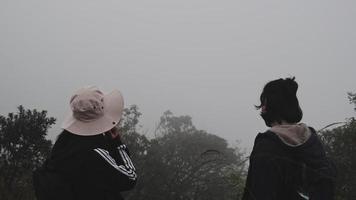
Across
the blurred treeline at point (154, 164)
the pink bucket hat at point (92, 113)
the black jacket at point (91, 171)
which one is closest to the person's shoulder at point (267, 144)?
the black jacket at point (91, 171)

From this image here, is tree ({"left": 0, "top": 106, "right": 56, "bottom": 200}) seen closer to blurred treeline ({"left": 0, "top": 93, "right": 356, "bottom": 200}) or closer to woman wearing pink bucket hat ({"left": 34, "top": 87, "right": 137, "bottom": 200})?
blurred treeline ({"left": 0, "top": 93, "right": 356, "bottom": 200})

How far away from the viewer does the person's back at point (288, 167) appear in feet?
7.43

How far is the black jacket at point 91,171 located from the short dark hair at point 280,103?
875mm

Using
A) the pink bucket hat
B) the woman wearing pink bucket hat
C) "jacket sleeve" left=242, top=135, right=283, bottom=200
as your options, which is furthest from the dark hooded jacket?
"jacket sleeve" left=242, top=135, right=283, bottom=200

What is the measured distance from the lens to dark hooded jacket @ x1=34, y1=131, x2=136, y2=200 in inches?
95.7

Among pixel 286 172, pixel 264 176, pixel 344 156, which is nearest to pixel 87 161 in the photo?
pixel 264 176

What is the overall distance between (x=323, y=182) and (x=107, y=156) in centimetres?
121

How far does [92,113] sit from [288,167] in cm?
121

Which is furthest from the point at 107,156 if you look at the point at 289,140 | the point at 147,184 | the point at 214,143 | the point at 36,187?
the point at 214,143

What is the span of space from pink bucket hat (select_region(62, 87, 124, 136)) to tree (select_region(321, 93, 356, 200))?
38.0 feet

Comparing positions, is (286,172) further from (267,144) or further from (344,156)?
(344,156)

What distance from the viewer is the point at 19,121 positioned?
19.3 metres

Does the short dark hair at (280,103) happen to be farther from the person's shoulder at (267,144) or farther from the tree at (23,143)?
the tree at (23,143)

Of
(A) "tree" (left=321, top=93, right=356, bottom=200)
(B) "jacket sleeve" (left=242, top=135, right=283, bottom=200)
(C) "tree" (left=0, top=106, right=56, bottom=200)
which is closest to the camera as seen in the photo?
(B) "jacket sleeve" (left=242, top=135, right=283, bottom=200)
